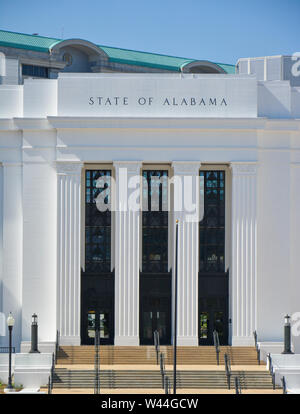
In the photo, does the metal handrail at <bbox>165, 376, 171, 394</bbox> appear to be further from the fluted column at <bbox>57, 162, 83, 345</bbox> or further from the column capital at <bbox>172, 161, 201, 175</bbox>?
the column capital at <bbox>172, 161, 201, 175</bbox>

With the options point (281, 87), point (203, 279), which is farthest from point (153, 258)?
point (281, 87)

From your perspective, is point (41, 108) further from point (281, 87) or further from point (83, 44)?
point (83, 44)

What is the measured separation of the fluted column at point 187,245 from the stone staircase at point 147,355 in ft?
4.16

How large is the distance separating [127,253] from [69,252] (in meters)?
3.29

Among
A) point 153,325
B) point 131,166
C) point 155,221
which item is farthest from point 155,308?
point 131,166

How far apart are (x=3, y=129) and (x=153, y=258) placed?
11454 mm

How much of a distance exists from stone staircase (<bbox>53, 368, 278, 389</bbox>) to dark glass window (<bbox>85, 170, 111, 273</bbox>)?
8.23 metres

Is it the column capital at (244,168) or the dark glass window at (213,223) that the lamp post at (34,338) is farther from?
the column capital at (244,168)

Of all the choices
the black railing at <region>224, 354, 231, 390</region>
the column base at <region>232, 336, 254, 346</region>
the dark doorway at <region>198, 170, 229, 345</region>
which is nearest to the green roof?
the dark doorway at <region>198, 170, 229, 345</region>

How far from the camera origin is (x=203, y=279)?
59125 mm

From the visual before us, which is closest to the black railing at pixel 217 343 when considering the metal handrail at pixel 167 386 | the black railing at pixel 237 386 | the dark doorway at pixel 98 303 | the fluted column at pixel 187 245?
the fluted column at pixel 187 245

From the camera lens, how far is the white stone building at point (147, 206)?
57562 mm

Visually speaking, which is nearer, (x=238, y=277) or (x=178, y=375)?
(x=178, y=375)

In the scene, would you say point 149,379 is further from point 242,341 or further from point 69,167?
point 69,167
